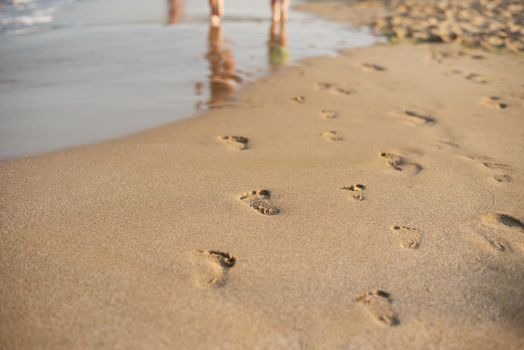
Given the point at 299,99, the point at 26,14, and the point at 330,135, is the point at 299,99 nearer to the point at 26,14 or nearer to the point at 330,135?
the point at 330,135

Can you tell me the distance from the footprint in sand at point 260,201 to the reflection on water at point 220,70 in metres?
1.39

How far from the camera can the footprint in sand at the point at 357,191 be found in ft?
6.67

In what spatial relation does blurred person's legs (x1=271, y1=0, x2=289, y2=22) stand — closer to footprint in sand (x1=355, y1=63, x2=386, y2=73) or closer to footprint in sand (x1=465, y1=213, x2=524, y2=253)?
footprint in sand (x1=355, y1=63, x2=386, y2=73)

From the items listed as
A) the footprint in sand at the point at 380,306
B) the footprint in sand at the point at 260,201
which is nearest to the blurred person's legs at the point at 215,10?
the footprint in sand at the point at 260,201

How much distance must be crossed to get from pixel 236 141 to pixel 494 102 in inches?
85.7

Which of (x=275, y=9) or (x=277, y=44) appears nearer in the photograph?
(x=277, y=44)

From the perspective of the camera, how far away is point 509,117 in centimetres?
305

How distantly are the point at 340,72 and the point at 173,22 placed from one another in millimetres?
3320

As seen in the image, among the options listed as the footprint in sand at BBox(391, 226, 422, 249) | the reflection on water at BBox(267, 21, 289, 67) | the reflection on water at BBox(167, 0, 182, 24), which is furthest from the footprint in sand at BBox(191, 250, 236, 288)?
the reflection on water at BBox(167, 0, 182, 24)

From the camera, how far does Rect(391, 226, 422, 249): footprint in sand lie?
170cm

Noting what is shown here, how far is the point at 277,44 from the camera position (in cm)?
521

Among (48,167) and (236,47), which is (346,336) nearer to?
(48,167)

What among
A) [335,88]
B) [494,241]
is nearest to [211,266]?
[494,241]

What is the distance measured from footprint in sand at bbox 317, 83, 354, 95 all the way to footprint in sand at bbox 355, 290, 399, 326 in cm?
233
